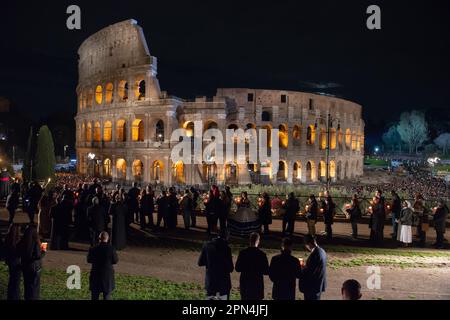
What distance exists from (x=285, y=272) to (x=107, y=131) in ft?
131

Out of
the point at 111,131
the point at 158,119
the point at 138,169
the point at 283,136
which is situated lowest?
the point at 138,169

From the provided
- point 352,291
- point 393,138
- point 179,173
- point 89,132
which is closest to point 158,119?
point 179,173

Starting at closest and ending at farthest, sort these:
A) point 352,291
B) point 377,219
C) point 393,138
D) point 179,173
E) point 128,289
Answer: point 352,291 → point 128,289 → point 377,219 → point 179,173 → point 393,138

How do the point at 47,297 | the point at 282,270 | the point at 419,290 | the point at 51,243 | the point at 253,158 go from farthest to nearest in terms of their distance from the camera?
1. the point at 253,158
2. the point at 51,243
3. the point at 419,290
4. the point at 47,297
5. the point at 282,270

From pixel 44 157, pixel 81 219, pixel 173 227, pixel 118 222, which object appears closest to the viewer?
pixel 118 222

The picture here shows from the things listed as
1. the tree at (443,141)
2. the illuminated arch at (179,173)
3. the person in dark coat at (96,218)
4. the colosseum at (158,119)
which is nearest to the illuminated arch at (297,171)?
the colosseum at (158,119)

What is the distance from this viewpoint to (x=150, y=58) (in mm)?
37281

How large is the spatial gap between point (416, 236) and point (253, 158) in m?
25.3

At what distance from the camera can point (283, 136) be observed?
1743 inches

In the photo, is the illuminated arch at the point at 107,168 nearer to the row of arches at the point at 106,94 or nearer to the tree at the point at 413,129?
the row of arches at the point at 106,94

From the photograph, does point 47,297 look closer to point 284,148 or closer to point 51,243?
point 51,243

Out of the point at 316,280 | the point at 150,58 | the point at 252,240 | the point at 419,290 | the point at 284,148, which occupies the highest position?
the point at 150,58

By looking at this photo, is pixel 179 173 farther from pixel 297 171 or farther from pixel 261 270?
pixel 261 270

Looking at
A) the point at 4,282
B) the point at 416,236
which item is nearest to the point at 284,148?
the point at 416,236
